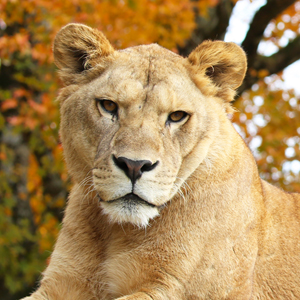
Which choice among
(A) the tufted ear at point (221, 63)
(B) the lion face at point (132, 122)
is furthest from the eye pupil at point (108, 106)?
(A) the tufted ear at point (221, 63)

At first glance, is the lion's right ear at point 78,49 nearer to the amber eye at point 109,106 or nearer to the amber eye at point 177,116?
the amber eye at point 109,106

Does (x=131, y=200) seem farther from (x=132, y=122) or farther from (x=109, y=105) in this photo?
(x=109, y=105)

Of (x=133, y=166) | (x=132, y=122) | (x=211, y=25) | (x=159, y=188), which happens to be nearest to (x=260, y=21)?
(x=211, y=25)

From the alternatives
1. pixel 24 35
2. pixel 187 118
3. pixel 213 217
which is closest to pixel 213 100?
pixel 187 118

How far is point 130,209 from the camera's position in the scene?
2916 millimetres

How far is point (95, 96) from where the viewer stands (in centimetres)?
332

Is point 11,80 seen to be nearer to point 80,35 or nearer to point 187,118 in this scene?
point 80,35

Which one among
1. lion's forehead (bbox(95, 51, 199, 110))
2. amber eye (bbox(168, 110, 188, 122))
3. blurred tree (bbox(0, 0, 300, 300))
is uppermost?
lion's forehead (bbox(95, 51, 199, 110))

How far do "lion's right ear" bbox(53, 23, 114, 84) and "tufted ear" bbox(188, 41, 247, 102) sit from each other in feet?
2.39

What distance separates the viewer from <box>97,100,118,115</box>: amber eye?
326 cm

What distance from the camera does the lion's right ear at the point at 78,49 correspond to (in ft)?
11.9

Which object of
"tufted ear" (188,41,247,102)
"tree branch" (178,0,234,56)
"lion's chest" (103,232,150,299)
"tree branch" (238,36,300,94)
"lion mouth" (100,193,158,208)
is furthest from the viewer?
"tree branch" (238,36,300,94)

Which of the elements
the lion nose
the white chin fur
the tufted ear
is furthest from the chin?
the tufted ear

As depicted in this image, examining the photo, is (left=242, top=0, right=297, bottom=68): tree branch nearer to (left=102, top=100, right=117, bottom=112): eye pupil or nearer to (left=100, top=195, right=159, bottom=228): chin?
(left=102, top=100, right=117, bottom=112): eye pupil
